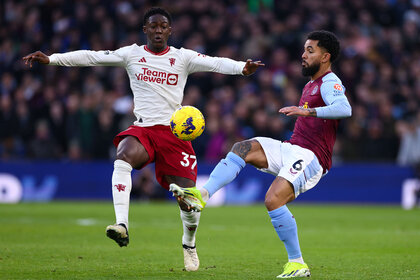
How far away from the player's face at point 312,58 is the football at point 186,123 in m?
1.17

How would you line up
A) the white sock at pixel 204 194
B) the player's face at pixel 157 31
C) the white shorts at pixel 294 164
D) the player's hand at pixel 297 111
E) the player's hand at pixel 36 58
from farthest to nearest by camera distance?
the player's face at pixel 157 31, the player's hand at pixel 36 58, the white shorts at pixel 294 164, the white sock at pixel 204 194, the player's hand at pixel 297 111

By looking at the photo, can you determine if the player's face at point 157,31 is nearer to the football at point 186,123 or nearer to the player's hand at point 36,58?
the football at point 186,123

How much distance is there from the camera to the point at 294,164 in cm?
678

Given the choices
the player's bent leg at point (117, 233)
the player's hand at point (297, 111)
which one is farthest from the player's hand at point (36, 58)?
the player's hand at point (297, 111)

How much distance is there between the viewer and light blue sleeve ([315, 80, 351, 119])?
6.45 metres

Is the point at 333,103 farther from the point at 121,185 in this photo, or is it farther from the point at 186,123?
the point at 121,185

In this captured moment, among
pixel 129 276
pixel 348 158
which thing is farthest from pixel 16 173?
pixel 129 276

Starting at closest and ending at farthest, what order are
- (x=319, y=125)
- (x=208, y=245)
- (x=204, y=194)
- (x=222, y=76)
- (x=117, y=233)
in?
(x=204, y=194) → (x=117, y=233) → (x=319, y=125) → (x=208, y=245) → (x=222, y=76)

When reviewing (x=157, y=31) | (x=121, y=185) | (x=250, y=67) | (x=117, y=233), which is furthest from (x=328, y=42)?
(x=117, y=233)

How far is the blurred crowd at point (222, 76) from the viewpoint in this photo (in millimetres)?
18453

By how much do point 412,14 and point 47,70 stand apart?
1121 centimetres

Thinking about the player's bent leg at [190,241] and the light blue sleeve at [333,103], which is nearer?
the light blue sleeve at [333,103]

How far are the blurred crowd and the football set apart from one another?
10.8 metres

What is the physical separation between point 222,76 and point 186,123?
12.9 m
